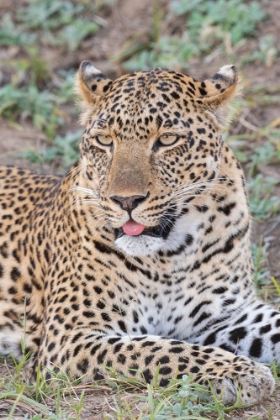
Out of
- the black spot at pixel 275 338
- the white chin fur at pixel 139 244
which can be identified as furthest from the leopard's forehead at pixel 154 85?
the black spot at pixel 275 338

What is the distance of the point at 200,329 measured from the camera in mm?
6746

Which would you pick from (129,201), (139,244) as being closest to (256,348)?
(139,244)

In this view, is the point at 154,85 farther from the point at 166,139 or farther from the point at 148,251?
the point at 148,251

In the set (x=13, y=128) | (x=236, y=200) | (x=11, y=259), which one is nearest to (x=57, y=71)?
(x=13, y=128)

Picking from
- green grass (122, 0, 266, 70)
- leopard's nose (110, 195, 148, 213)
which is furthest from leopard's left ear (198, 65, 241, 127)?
green grass (122, 0, 266, 70)

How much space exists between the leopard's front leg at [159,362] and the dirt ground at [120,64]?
8.22 feet

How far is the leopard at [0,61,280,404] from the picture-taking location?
6.00 metres

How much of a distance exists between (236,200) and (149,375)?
1469 millimetres

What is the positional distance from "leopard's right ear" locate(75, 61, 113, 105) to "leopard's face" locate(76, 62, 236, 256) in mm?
146

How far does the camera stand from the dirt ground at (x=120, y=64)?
10.2m

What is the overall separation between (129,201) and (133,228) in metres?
0.25

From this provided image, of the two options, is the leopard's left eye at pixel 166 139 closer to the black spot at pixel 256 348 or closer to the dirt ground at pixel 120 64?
the black spot at pixel 256 348

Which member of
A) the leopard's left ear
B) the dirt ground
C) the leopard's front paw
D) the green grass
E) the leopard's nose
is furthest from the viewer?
the green grass

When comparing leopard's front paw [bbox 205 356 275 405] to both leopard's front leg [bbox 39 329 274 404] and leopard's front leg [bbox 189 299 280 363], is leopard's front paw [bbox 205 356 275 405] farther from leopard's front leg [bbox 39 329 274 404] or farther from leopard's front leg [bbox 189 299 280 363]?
leopard's front leg [bbox 189 299 280 363]
